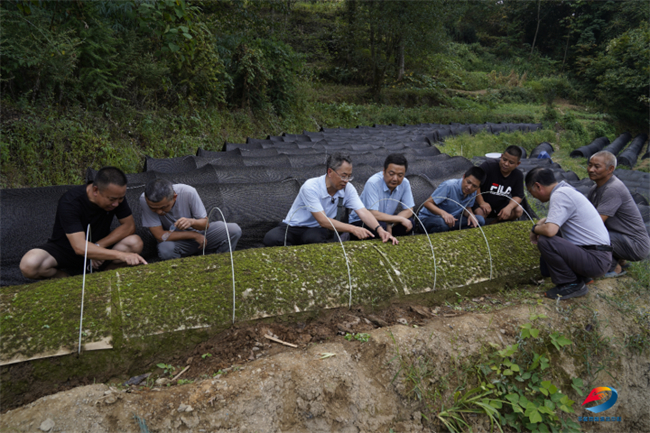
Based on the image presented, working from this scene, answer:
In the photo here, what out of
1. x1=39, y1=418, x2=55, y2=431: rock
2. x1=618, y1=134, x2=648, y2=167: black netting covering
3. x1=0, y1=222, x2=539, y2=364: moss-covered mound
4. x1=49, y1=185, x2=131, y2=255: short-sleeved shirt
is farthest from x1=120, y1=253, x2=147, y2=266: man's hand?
x1=618, y1=134, x2=648, y2=167: black netting covering

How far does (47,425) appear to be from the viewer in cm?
199

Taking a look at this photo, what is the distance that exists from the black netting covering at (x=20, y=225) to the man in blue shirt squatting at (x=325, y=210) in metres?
2.09

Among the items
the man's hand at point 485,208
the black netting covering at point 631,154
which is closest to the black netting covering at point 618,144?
the black netting covering at point 631,154

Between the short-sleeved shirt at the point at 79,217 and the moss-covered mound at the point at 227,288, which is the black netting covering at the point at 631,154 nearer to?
the moss-covered mound at the point at 227,288

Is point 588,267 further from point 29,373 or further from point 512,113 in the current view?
point 512,113

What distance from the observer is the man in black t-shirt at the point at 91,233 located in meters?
3.11

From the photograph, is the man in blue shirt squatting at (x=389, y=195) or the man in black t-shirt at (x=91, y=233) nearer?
the man in black t-shirt at (x=91, y=233)

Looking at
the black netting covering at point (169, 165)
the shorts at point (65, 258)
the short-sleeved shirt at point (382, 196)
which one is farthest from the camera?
the black netting covering at point (169, 165)

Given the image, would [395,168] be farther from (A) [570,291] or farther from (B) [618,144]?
(B) [618,144]

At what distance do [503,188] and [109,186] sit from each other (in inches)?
162

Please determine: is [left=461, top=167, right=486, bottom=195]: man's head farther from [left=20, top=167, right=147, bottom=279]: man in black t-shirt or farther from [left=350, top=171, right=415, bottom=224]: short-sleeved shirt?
[left=20, top=167, right=147, bottom=279]: man in black t-shirt

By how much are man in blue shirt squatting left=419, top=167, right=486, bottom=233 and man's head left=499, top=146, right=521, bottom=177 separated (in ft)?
1.45

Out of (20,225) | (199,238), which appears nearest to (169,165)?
(20,225)

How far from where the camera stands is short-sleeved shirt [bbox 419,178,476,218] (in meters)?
4.52
